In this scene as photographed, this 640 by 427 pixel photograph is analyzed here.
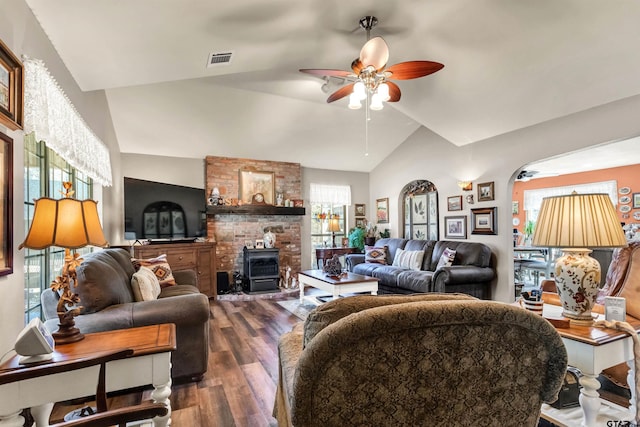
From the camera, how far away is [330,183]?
7273 mm

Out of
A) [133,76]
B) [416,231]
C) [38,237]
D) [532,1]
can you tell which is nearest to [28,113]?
[38,237]

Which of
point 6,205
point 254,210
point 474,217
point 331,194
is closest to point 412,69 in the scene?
point 6,205

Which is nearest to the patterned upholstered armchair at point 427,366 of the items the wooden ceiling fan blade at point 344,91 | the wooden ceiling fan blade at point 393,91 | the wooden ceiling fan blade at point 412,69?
the wooden ceiling fan blade at point 412,69

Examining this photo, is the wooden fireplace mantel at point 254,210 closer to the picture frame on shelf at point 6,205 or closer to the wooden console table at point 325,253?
the wooden console table at point 325,253

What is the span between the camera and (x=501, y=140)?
4664 mm

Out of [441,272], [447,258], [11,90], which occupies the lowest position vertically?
[441,272]

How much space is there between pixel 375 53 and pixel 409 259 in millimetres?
3825

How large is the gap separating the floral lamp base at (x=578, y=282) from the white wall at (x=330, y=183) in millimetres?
5338

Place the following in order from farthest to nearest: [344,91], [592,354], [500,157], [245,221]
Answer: [245,221]
[500,157]
[344,91]
[592,354]

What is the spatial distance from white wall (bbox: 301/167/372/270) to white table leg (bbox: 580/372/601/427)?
5510mm

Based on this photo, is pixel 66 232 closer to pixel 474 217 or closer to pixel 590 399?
pixel 590 399

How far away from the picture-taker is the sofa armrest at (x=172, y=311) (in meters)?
2.24

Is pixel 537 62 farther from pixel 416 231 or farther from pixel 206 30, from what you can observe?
pixel 416 231

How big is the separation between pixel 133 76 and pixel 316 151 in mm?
3968
